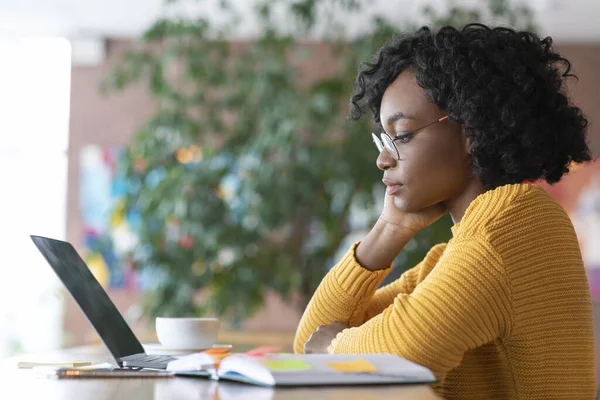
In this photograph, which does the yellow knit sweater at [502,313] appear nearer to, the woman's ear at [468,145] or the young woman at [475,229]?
the young woman at [475,229]

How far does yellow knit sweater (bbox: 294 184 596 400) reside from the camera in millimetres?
1125

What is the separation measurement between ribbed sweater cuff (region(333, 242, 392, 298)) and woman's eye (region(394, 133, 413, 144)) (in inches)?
11.1

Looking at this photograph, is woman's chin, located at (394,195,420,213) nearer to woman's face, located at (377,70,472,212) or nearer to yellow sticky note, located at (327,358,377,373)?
woman's face, located at (377,70,472,212)

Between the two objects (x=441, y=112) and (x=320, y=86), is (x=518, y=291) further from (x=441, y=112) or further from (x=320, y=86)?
(x=320, y=86)

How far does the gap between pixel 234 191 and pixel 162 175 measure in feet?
1.13

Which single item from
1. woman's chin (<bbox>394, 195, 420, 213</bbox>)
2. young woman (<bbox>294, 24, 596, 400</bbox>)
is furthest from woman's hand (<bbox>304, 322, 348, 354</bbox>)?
woman's chin (<bbox>394, 195, 420, 213</bbox>)

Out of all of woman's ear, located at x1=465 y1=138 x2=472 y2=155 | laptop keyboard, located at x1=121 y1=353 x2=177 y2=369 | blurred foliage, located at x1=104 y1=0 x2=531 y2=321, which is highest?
blurred foliage, located at x1=104 y1=0 x2=531 y2=321

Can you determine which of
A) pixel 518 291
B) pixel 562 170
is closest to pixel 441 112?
pixel 562 170

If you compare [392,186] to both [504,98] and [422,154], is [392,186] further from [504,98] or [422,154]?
[504,98]

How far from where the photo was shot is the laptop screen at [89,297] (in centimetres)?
126

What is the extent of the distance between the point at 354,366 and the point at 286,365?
0.26 feet

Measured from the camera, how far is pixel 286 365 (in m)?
0.97

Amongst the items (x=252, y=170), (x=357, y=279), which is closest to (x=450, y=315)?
(x=357, y=279)

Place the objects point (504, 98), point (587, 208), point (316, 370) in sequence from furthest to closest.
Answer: point (587, 208) → point (504, 98) → point (316, 370)
